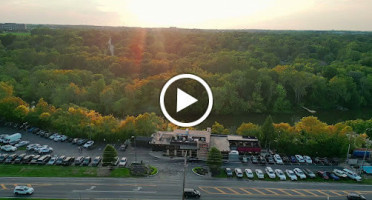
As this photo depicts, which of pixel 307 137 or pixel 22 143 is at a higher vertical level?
pixel 307 137

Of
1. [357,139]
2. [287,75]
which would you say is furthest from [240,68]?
[357,139]

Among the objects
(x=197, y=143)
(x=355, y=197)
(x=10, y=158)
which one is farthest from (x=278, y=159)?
(x=10, y=158)

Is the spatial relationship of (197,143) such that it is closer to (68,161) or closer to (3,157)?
(68,161)

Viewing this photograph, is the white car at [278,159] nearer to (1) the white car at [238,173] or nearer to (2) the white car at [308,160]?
(2) the white car at [308,160]

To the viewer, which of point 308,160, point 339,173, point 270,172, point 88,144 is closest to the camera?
point 270,172

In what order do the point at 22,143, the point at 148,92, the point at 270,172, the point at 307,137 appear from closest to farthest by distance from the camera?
the point at 270,172 → the point at 22,143 → the point at 307,137 → the point at 148,92

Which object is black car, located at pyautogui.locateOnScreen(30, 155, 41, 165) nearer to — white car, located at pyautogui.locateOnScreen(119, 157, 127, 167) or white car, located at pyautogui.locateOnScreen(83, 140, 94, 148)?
white car, located at pyautogui.locateOnScreen(83, 140, 94, 148)
